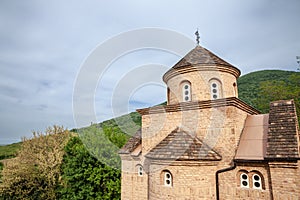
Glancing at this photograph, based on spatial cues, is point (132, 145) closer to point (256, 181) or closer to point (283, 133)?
point (256, 181)

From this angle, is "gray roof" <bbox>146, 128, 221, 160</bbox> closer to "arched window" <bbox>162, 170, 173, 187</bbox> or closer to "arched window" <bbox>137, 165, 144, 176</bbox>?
"arched window" <bbox>162, 170, 173, 187</bbox>

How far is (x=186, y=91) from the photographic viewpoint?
11.0 metres

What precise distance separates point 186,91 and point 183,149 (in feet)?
12.7

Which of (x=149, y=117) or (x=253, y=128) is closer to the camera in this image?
(x=253, y=128)

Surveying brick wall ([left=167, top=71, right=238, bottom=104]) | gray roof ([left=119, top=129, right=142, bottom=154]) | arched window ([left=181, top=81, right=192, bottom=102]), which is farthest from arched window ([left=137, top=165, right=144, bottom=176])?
arched window ([left=181, top=81, right=192, bottom=102])

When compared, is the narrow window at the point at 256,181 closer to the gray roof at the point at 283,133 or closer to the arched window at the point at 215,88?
the gray roof at the point at 283,133

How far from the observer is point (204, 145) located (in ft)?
28.1

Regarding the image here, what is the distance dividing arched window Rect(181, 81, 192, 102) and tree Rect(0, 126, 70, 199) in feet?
51.5

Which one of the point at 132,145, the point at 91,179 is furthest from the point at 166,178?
the point at 91,179

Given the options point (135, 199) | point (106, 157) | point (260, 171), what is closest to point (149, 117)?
point (135, 199)

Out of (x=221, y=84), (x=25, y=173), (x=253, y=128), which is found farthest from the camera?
(x=25, y=173)

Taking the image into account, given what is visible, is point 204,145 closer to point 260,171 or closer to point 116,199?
point 260,171

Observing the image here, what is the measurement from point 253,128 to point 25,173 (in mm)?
20169

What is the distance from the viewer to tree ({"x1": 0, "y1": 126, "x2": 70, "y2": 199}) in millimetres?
18297
